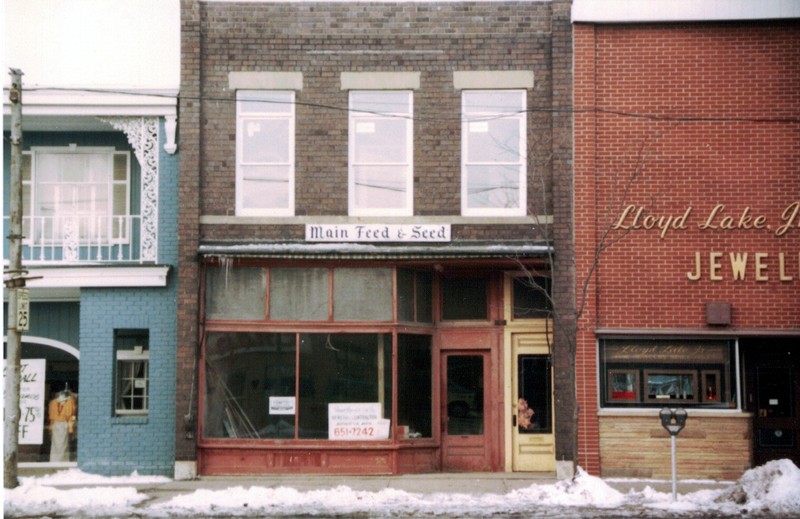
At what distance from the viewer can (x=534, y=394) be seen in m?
15.8

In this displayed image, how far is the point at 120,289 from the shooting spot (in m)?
15.7

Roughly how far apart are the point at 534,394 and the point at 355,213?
433 cm

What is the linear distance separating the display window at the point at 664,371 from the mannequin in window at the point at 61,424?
9.28 metres

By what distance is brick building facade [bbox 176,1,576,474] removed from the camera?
15062mm

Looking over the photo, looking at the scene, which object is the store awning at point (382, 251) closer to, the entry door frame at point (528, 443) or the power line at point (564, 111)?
the entry door frame at point (528, 443)

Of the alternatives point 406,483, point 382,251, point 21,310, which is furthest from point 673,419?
point 21,310

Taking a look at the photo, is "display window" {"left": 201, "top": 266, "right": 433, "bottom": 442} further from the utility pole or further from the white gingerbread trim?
the utility pole

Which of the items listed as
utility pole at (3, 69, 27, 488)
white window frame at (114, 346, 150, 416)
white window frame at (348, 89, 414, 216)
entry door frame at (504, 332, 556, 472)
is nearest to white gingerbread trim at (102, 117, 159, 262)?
white window frame at (114, 346, 150, 416)

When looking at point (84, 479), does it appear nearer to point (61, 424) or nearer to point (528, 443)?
point (61, 424)

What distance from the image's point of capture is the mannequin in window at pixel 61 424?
16453 millimetres

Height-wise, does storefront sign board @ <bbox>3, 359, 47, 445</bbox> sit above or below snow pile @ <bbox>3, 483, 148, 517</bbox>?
above

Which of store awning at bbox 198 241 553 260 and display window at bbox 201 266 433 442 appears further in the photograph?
display window at bbox 201 266 433 442

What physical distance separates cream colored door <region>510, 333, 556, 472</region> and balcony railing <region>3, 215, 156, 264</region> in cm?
674

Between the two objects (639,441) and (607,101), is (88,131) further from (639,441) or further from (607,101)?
(639,441)
